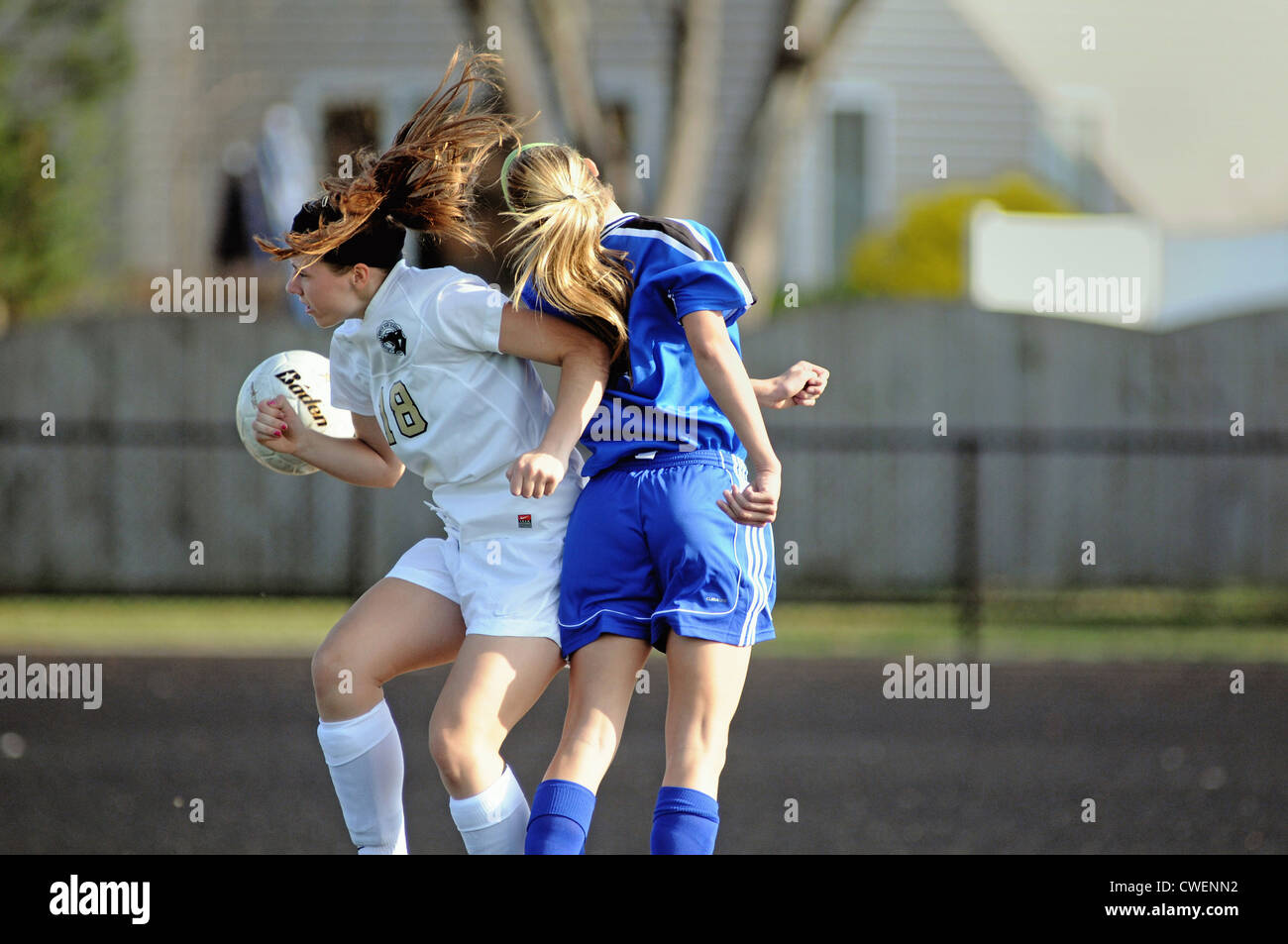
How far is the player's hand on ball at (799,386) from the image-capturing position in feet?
13.1

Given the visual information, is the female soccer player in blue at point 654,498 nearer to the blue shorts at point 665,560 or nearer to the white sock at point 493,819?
the blue shorts at point 665,560

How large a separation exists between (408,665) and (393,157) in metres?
1.27

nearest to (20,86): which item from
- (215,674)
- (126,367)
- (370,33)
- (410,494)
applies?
(370,33)

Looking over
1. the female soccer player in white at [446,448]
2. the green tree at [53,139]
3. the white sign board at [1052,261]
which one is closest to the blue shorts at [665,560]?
the female soccer player in white at [446,448]

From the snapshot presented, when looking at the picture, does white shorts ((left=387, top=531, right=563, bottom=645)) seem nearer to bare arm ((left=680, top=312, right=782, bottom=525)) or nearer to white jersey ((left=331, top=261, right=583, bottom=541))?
white jersey ((left=331, top=261, right=583, bottom=541))

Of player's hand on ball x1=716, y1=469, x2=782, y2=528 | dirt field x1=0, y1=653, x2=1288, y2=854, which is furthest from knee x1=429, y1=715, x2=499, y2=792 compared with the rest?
dirt field x1=0, y1=653, x2=1288, y2=854

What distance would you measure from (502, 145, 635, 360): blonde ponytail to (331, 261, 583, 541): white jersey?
0.18 meters

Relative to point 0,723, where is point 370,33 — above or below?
above

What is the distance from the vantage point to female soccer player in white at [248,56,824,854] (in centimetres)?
364

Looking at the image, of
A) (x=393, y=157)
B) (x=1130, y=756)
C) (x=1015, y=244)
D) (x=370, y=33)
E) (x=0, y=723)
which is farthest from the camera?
(x=370, y=33)

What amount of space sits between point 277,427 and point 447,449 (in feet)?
1.64

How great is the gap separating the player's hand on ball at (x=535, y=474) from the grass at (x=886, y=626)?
6987 millimetres

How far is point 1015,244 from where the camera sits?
52.5 ft
